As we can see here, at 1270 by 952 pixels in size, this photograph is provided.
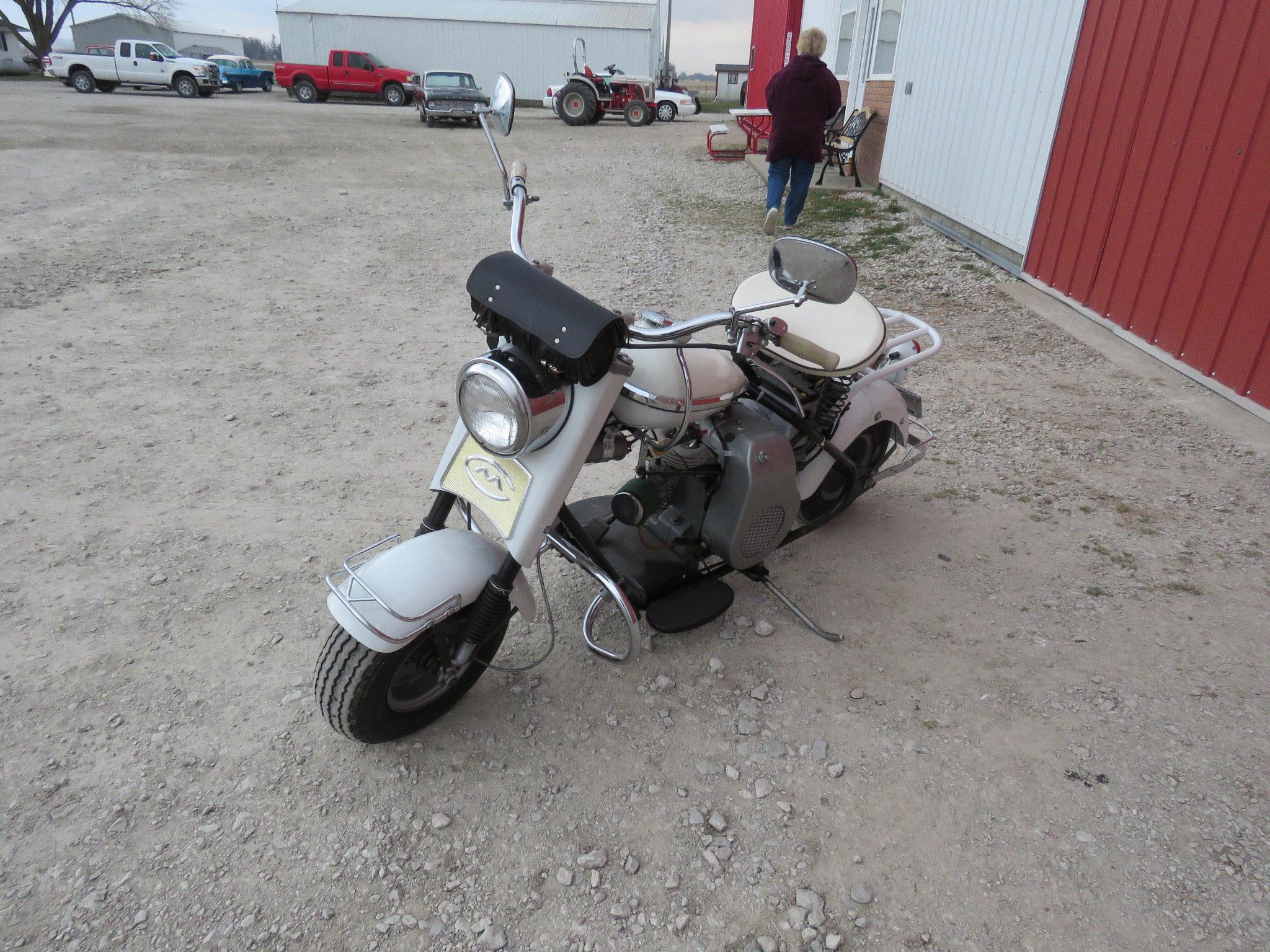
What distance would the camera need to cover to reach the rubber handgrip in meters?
2.11

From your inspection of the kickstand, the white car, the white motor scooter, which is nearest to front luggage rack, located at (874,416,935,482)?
the white motor scooter

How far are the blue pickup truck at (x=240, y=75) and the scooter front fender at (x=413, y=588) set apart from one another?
30455 mm

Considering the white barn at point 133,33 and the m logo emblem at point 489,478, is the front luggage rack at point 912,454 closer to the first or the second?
the m logo emblem at point 489,478

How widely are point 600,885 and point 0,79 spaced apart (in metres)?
34.9

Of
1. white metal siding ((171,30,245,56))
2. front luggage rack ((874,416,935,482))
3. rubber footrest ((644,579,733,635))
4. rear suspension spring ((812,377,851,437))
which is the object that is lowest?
rubber footrest ((644,579,733,635))

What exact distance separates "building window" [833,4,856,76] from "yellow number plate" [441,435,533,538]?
1211 centimetres

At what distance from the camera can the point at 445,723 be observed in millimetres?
2365

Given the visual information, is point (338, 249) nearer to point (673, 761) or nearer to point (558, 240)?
point (558, 240)

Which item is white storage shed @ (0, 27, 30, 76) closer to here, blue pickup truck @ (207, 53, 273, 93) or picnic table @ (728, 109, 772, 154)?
blue pickup truck @ (207, 53, 273, 93)

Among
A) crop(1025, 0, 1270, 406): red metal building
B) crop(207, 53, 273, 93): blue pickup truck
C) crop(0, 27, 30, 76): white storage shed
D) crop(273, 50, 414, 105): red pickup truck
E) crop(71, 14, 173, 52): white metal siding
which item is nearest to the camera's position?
crop(1025, 0, 1270, 406): red metal building

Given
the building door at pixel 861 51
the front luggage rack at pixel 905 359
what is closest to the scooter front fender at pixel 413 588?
the front luggage rack at pixel 905 359

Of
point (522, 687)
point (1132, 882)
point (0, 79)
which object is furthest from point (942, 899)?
point (0, 79)

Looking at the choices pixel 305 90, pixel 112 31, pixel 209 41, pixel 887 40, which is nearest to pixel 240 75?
pixel 305 90

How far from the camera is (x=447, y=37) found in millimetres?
30031
